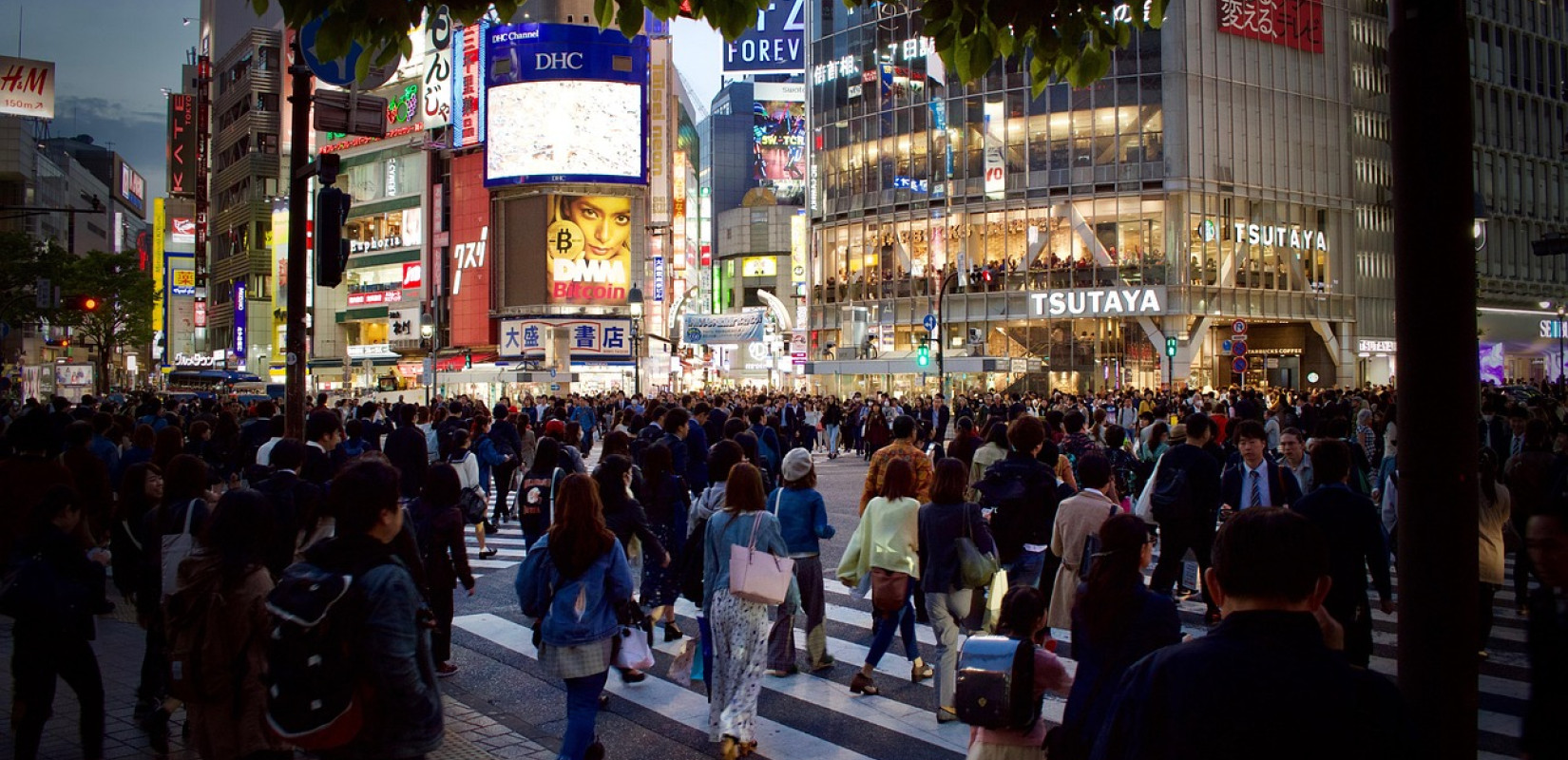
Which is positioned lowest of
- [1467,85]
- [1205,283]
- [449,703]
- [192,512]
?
[449,703]

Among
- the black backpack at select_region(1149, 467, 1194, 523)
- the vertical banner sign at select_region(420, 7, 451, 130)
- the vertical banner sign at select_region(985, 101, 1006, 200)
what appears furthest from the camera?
the vertical banner sign at select_region(420, 7, 451, 130)

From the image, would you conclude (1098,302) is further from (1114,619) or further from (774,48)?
(1114,619)

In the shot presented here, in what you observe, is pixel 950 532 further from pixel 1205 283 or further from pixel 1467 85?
pixel 1205 283

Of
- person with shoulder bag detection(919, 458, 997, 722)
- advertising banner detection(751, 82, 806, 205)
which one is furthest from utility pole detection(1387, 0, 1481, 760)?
advertising banner detection(751, 82, 806, 205)

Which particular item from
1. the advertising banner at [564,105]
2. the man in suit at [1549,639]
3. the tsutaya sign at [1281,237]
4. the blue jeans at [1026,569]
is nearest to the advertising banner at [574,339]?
the advertising banner at [564,105]

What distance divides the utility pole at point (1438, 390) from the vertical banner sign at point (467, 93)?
6261 centimetres

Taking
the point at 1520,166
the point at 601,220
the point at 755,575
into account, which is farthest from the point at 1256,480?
the point at 1520,166

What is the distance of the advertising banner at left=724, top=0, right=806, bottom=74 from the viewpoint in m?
80.2

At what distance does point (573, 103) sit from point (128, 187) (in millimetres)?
125569

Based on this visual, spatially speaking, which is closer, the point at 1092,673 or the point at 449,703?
the point at 1092,673

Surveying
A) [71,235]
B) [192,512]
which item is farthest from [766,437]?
[71,235]

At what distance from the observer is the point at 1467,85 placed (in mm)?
3312

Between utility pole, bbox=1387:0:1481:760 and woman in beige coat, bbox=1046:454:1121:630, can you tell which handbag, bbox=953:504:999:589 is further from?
utility pole, bbox=1387:0:1481:760

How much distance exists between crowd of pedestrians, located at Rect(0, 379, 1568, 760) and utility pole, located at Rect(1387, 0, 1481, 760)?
0.27 meters
